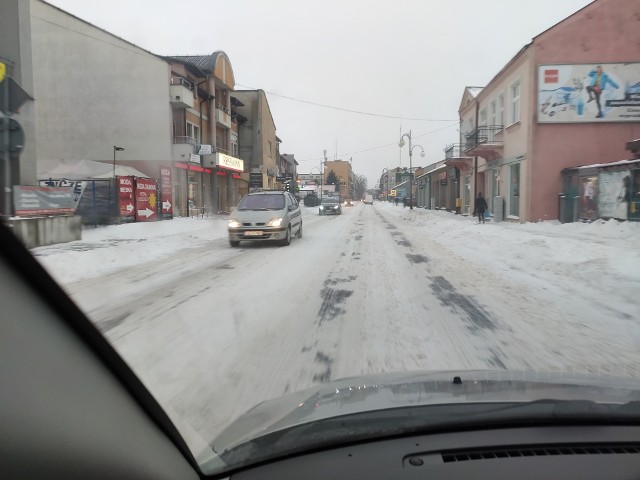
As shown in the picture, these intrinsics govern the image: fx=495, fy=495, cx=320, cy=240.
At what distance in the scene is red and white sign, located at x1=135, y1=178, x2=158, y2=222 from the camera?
2395 centimetres

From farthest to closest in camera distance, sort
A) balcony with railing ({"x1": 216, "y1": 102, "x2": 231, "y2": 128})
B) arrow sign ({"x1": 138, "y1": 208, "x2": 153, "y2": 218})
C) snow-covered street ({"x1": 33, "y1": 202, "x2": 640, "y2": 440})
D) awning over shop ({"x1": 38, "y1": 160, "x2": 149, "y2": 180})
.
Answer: balcony with railing ({"x1": 216, "y1": 102, "x2": 231, "y2": 128}) → arrow sign ({"x1": 138, "y1": 208, "x2": 153, "y2": 218}) → awning over shop ({"x1": 38, "y1": 160, "x2": 149, "y2": 180}) → snow-covered street ({"x1": 33, "y1": 202, "x2": 640, "y2": 440})

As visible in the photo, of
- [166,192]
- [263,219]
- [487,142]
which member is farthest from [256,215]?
[487,142]

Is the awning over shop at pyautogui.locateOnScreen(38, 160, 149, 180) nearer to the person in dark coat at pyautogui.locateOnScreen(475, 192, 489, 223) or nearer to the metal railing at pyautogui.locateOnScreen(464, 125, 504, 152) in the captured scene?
the person in dark coat at pyautogui.locateOnScreen(475, 192, 489, 223)

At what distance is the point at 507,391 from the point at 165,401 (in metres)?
2.36

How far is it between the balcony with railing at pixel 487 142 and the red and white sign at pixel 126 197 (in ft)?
63.7

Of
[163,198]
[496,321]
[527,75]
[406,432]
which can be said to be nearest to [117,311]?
[496,321]

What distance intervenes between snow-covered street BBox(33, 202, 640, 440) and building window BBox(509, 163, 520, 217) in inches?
495

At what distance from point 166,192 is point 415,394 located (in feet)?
88.0

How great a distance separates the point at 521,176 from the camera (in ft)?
80.4

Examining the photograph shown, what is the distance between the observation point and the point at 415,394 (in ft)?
8.09

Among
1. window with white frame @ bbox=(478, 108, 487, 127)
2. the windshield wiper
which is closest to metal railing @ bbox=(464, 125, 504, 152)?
window with white frame @ bbox=(478, 108, 487, 127)

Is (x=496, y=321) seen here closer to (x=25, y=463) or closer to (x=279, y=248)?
(x=25, y=463)

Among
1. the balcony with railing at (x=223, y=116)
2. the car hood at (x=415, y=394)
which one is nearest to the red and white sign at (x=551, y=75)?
the car hood at (x=415, y=394)

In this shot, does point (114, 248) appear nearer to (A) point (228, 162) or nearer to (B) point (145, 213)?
(B) point (145, 213)
